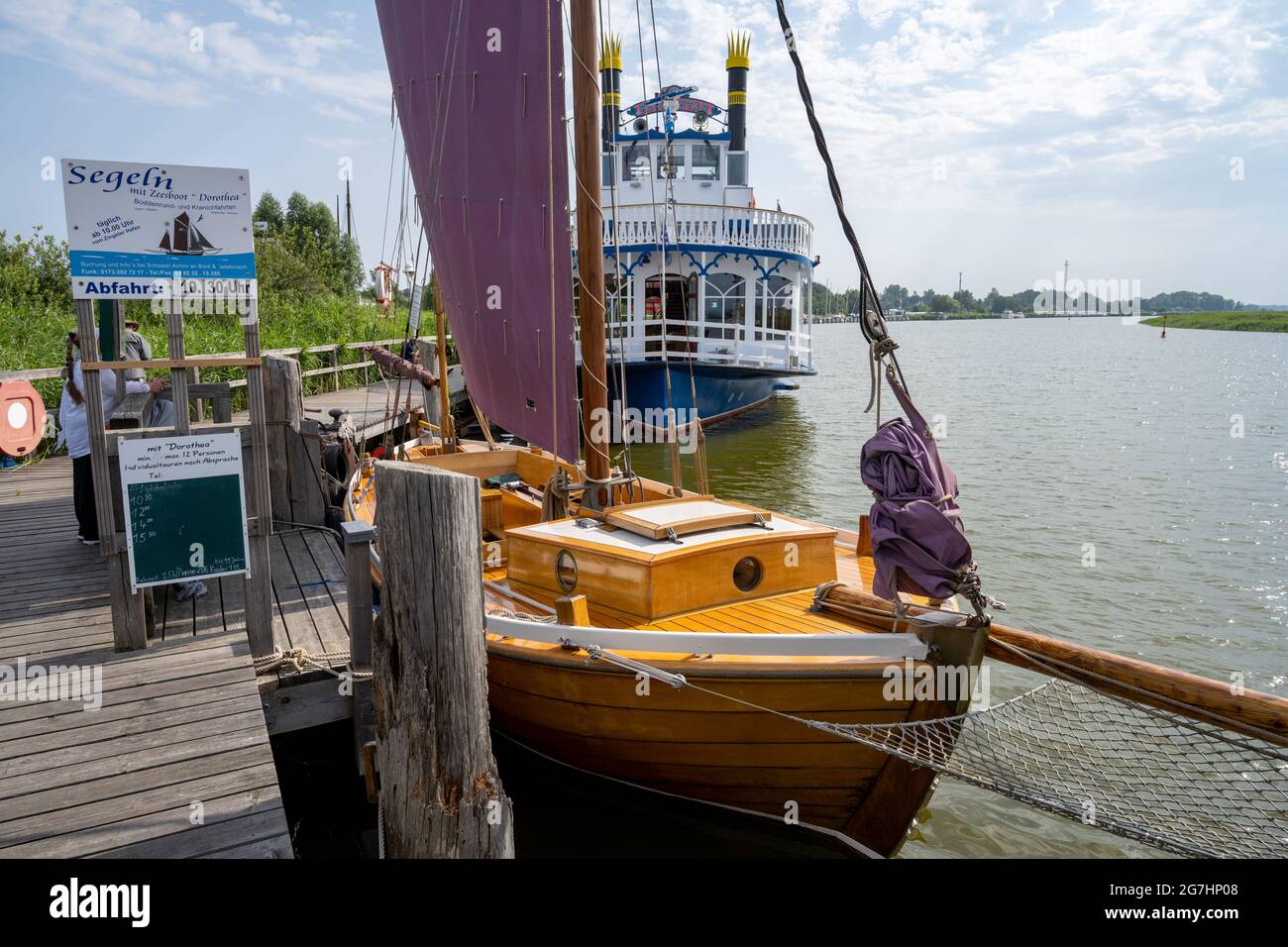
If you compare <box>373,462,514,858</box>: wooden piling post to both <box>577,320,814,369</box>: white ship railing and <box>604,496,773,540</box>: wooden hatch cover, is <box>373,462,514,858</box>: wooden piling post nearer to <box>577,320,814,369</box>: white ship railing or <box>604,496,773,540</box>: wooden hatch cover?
<box>604,496,773,540</box>: wooden hatch cover

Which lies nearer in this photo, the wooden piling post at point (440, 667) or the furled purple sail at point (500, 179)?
the wooden piling post at point (440, 667)

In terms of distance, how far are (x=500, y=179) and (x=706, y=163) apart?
18.7 metres

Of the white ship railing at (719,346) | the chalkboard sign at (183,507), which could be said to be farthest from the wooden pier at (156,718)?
the white ship railing at (719,346)

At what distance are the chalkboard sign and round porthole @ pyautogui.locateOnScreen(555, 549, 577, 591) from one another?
1.81 m

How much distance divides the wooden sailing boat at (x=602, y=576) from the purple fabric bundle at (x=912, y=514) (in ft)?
1.09

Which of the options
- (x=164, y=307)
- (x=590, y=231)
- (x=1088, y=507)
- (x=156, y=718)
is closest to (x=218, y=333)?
(x=590, y=231)

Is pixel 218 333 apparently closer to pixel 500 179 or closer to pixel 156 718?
pixel 500 179

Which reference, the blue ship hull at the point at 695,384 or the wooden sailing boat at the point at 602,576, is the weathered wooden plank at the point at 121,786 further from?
the blue ship hull at the point at 695,384

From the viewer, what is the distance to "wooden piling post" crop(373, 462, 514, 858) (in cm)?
317

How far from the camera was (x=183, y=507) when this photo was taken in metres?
4.50

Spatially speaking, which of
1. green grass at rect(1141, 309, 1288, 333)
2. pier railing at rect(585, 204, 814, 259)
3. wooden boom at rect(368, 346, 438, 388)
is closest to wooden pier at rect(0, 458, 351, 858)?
wooden boom at rect(368, 346, 438, 388)

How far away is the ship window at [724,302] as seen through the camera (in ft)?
68.4
